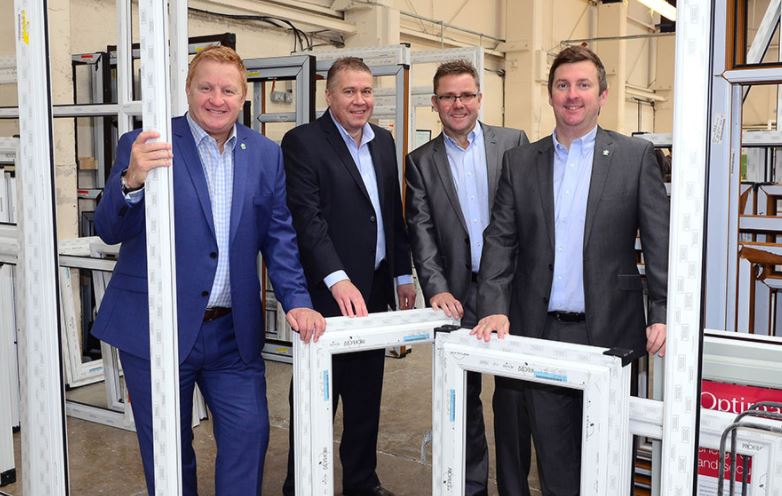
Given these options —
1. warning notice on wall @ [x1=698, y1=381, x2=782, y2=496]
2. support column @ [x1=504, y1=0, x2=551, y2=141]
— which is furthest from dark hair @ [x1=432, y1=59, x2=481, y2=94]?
support column @ [x1=504, y1=0, x2=551, y2=141]

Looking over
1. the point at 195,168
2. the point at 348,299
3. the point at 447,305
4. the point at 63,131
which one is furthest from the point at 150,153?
the point at 63,131

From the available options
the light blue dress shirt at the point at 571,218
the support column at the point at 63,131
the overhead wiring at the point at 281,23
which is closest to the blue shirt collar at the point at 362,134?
the light blue dress shirt at the point at 571,218

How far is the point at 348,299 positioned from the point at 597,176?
0.81 m

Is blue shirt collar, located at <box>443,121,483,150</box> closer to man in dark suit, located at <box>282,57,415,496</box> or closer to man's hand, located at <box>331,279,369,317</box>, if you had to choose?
man in dark suit, located at <box>282,57,415,496</box>

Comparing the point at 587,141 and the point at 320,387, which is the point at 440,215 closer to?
the point at 587,141

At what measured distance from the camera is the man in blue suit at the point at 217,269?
2062 millimetres

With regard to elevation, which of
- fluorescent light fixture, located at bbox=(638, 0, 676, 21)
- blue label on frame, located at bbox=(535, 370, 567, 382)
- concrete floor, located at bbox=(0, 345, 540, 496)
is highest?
fluorescent light fixture, located at bbox=(638, 0, 676, 21)

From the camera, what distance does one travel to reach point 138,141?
1631 millimetres

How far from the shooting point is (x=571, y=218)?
7.30 ft

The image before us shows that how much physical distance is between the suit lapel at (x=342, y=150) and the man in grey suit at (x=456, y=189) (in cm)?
22

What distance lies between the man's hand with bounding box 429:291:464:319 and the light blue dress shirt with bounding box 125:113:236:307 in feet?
2.17

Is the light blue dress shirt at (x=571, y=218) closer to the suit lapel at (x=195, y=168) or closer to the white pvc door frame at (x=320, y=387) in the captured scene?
the white pvc door frame at (x=320, y=387)

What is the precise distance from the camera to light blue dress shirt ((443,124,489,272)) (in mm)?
2717

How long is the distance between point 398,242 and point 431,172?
32 centimetres
